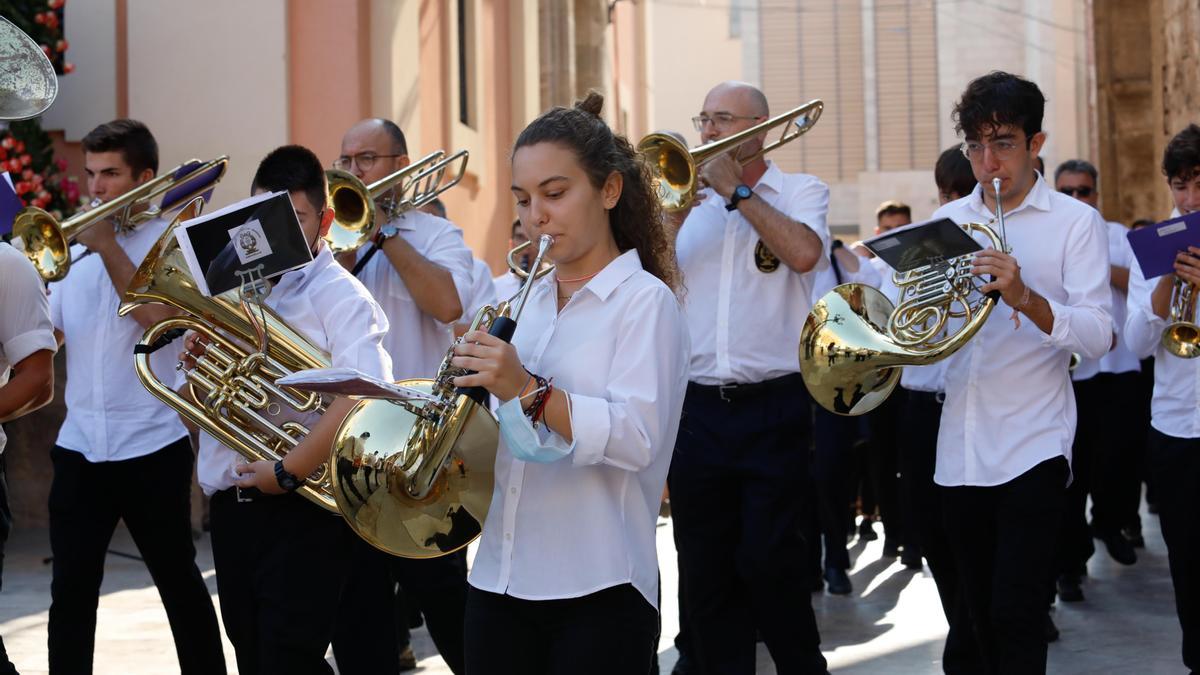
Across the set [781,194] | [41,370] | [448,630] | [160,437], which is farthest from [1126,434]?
[41,370]

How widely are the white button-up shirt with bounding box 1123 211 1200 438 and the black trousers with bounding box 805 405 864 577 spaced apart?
8.74 feet

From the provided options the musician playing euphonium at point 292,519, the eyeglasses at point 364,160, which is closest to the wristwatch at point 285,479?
the musician playing euphonium at point 292,519

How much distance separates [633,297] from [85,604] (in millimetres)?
2574

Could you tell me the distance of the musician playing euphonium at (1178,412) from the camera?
4938 mm

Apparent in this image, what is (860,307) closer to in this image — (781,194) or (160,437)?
(781,194)

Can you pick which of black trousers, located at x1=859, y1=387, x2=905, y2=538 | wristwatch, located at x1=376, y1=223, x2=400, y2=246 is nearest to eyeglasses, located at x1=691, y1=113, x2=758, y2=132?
wristwatch, located at x1=376, y1=223, x2=400, y2=246

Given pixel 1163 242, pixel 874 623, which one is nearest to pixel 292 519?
pixel 1163 242

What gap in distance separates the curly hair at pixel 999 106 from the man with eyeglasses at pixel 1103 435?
2793mm

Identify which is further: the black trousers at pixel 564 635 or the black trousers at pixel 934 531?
the black trousers at pixel 934 531

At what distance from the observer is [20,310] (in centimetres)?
438

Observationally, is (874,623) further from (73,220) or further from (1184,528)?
(73,220)

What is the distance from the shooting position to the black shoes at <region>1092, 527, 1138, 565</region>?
324 inches

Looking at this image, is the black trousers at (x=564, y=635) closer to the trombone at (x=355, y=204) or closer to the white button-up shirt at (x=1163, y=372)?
the trombone at (x=355, y=204)

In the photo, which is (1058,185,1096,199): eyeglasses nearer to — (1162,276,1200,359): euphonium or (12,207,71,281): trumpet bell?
(1162,276,1200,359): euphonium
